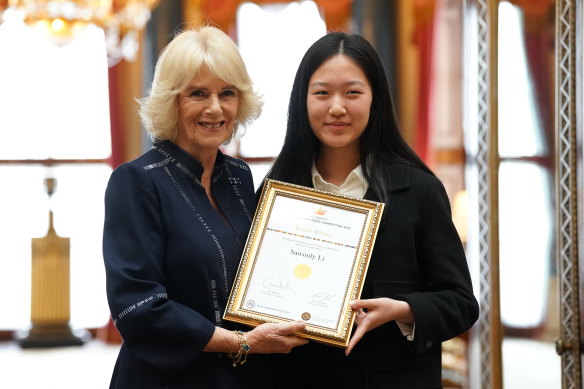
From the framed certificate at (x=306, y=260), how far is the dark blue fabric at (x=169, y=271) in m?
0.08

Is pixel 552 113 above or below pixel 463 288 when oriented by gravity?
above

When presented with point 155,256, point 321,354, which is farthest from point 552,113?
point 155,256

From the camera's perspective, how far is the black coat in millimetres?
2551

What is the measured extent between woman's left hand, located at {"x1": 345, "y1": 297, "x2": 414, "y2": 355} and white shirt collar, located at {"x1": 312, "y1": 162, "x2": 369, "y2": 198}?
14.7 inches

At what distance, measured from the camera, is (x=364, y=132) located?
8.86 feet

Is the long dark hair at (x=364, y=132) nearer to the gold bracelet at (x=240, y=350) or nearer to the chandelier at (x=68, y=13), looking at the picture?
the gold bracelet at (x=240, y=350)

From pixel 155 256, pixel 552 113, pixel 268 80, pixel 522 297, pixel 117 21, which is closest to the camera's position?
pixel 155 256

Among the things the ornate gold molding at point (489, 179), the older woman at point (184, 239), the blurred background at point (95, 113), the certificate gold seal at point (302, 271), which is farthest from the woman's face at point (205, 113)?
the blurred background at point (95, 113)

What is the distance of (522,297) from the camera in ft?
14.7

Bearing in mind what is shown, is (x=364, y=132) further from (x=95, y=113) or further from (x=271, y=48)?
(x=95, y=113)

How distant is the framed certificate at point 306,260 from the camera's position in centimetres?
245

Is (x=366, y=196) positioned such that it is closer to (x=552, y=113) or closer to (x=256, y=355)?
(x=256, y=355)

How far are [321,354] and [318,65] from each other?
84cm
